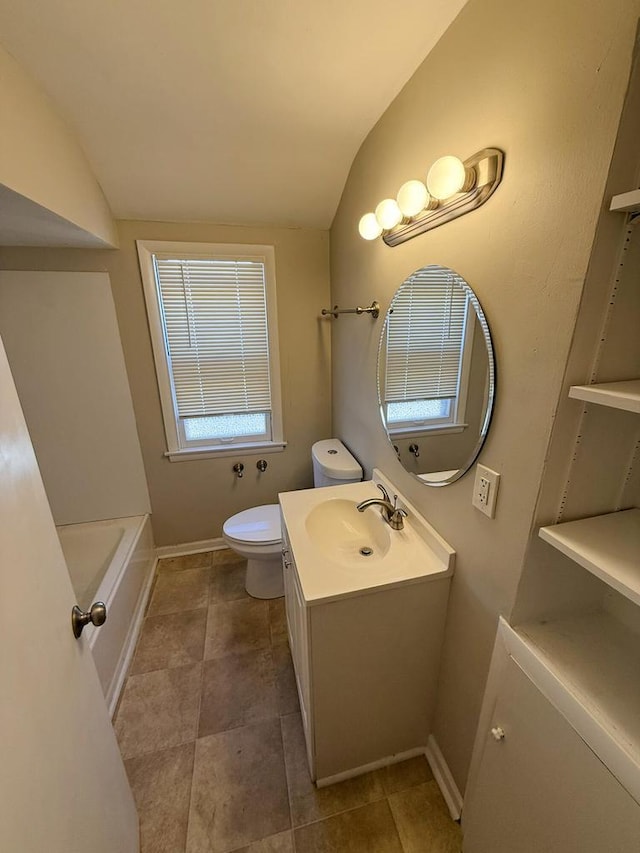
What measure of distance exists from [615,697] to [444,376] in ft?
2.76

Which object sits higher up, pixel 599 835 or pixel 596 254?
pixel 596 254

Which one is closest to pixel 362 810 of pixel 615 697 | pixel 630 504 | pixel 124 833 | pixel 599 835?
pixel 124 833

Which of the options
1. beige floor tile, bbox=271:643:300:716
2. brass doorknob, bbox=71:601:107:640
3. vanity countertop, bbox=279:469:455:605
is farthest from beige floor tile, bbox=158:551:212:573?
brass doorknob, bbox=71:601:107:640

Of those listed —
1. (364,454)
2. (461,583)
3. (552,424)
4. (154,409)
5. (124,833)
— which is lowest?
(124,833)

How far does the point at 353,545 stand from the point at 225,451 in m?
1.22

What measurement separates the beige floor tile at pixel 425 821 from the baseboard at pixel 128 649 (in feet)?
3.61

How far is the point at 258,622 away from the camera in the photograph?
1892 mm

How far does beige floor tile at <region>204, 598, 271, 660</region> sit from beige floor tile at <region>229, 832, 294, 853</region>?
0.68m

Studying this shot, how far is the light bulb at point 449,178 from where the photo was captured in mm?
814

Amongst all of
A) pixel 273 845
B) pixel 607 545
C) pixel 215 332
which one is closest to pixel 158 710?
pixel 273 845

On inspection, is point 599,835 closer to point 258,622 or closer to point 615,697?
point 615,697

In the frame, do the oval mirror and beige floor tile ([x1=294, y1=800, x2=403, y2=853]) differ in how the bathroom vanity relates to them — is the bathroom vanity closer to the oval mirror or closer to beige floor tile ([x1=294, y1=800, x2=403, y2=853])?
beige floor tile ([x1=294, y1=800, x2=403, y2=853])

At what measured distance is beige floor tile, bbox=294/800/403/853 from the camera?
3.55 ft

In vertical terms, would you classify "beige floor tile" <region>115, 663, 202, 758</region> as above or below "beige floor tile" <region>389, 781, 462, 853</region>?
above
